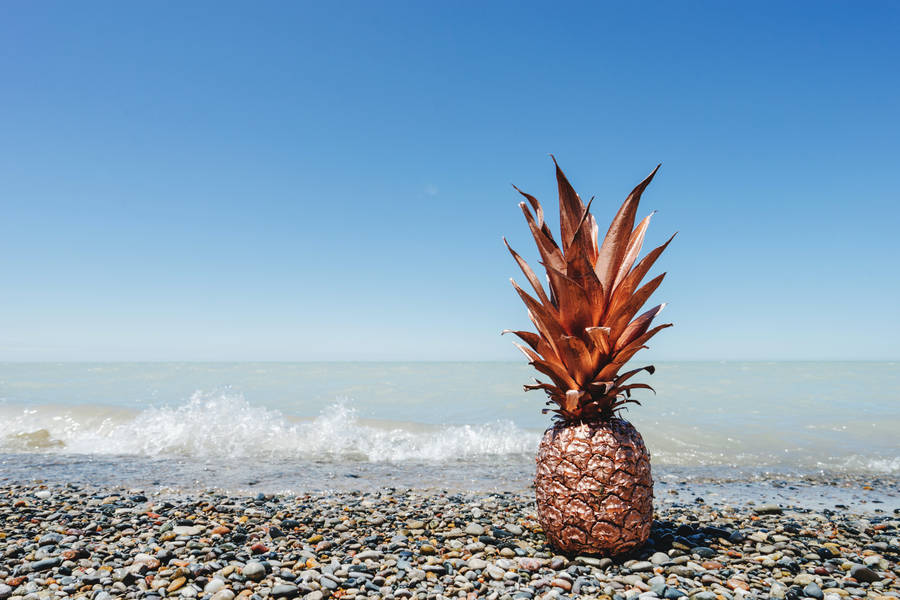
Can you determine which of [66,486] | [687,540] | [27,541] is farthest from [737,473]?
[66,486]

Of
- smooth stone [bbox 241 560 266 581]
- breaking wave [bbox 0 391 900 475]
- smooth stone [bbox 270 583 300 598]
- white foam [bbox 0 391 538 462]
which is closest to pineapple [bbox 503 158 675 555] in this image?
smooth stone [bbox 270 583 300 598]

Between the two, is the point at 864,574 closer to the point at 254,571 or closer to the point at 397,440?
the point at 254,571

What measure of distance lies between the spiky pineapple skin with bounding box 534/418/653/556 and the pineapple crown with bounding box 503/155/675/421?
209 millimetres

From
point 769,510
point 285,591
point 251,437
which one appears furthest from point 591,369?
point 251,437

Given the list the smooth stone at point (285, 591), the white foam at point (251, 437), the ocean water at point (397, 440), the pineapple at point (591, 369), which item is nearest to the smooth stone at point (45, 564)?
the smooth stone at point (285, 591)

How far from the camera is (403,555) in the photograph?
13.0 ft

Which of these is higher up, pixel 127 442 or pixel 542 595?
pixel 542 595

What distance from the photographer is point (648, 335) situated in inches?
145

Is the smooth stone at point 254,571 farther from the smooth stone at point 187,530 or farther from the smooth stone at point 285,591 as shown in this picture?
the smooth stone at point 187,530

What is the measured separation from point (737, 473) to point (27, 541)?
33.7ft

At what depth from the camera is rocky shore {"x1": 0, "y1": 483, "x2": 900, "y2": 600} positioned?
10.9 feet

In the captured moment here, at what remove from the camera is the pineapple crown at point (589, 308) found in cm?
366

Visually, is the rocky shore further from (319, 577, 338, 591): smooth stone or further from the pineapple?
the pineapple

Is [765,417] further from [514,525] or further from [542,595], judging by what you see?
[542,595]
